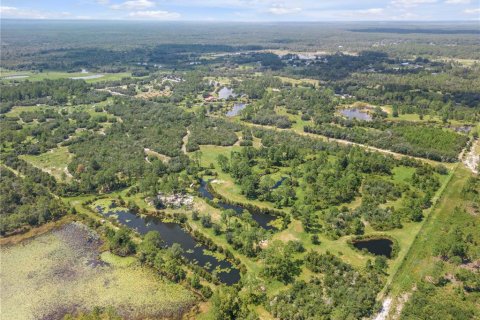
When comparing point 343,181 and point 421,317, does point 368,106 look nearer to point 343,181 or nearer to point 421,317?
point 343,181

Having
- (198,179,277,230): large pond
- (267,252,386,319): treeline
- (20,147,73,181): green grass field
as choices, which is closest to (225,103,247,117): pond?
(20,147,73,181): green grass field

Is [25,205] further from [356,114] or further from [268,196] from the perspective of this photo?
[356,114]

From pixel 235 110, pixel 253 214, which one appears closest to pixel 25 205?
pixel 253 214

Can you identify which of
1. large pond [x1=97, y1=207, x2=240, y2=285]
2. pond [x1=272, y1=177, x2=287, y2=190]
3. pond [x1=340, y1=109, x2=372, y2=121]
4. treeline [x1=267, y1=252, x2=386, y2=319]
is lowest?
large pond [x1=97, y1=207, x2=240, y2=285]

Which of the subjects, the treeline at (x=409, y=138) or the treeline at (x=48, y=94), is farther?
the treeline at (x=48, y=94)

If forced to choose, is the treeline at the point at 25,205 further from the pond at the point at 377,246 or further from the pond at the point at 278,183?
the pond at the point at 377,246

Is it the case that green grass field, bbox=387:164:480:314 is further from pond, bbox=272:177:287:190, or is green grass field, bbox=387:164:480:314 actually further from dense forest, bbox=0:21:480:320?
pond, bbox=272:177:287:190

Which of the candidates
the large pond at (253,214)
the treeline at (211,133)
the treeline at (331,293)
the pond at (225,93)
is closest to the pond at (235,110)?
the pond at (225,93)
